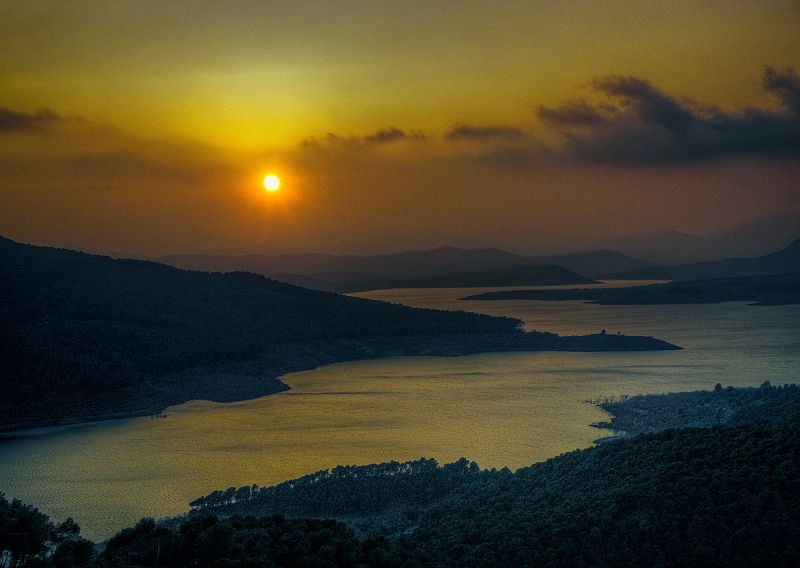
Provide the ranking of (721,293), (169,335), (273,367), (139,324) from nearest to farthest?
(273,367), (169,335), (139,324), (721,293)

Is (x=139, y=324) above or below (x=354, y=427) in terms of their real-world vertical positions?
above

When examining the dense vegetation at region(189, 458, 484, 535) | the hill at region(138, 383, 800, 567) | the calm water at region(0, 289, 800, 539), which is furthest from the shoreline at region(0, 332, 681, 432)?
the hill at region(138, 383, 800, 567)

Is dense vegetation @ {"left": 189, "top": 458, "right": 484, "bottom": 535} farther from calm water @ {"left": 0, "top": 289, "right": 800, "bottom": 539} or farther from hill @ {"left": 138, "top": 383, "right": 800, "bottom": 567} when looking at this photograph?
calm water @ {"left": 0, "top": 289, "right": 800, "bottom": 539}

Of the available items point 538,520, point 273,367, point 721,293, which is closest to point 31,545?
point 538,520

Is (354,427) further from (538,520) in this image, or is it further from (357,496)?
(538,520)

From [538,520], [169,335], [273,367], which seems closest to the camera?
[538,520]

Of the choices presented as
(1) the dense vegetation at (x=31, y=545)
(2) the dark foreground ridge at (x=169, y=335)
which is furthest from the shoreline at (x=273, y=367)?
(1) the dense vegetation at (x=31, y=545)

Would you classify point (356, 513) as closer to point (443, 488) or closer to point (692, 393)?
point (443, 488)

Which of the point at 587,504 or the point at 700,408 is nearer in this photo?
the point at 587,504
